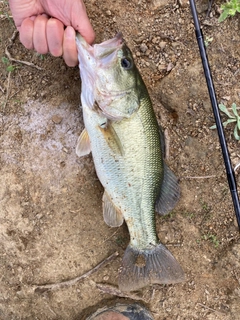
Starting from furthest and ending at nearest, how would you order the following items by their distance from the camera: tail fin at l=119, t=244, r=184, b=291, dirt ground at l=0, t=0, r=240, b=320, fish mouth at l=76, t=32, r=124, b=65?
dirt ground at l=0, t=0, r=240, b=320, tail fin at l=119, t=244, r=184, b=291, fish mouth at l=76, t=32, r=124, b=65

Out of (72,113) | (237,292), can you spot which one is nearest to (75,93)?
(72,113)

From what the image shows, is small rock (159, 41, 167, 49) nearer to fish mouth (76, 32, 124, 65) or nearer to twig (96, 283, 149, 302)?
fish mouth (76, 32, 124, 65)

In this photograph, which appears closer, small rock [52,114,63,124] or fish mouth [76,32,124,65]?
fish mouth [76,32,124,65]

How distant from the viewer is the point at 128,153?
10.2ft

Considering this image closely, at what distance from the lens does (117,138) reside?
306cm

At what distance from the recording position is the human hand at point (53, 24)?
2.99 metres

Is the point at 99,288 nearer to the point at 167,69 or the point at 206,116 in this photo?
the point at 206,116

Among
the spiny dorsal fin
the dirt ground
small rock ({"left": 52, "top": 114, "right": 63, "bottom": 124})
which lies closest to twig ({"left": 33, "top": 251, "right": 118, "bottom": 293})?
the dirt ground

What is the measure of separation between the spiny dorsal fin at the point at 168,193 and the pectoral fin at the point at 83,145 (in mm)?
685

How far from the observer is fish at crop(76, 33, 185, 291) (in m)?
2.97

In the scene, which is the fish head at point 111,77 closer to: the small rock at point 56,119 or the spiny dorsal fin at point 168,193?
the small rock at point 56,119

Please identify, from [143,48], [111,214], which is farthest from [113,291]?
[143,48]

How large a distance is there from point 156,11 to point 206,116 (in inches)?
42.7

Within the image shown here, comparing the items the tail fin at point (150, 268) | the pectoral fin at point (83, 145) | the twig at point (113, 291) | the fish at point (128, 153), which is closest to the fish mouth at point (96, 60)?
the fish at point (128, 153)
